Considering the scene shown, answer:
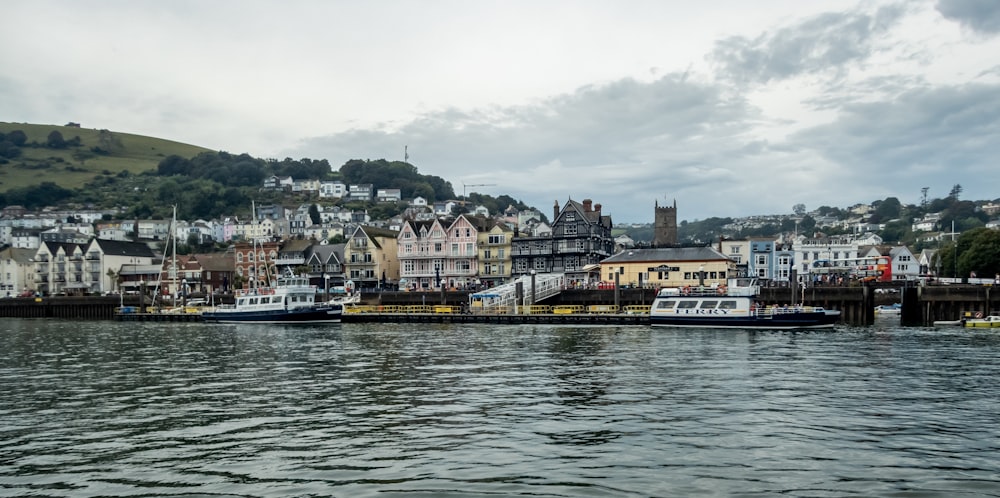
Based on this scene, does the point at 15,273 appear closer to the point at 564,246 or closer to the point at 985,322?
the point at 564,246

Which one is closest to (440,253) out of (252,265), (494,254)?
(494,254)

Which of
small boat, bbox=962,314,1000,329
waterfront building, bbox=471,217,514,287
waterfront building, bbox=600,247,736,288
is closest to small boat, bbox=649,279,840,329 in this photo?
small boat, bbox=962,314,1000,329

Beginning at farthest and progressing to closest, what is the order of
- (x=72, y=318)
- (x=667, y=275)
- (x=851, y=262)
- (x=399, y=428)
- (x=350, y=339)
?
1. (x=851, y=262)
2. (x=72, y=318)
3. (x=667, y=275)
4. (x=350, y=339)
5. (x=399, y=428)

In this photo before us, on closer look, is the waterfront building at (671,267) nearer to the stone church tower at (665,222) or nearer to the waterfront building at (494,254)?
the waterfront building at (494,254)

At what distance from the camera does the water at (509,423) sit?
17656mm

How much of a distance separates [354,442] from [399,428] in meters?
2.16

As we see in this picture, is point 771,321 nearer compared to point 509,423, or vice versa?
point 509,423

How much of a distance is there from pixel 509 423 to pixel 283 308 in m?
63.2

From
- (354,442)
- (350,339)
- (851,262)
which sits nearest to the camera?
(354,442)

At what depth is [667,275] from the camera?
98750mm

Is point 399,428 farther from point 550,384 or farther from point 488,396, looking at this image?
point 550,384

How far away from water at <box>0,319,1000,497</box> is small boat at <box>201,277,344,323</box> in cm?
3445

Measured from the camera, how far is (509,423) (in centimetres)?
2412

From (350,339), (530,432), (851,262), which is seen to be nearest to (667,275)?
(350,339)
